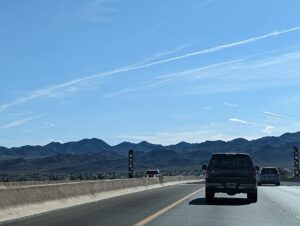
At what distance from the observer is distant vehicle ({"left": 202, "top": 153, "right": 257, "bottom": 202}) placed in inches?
1051

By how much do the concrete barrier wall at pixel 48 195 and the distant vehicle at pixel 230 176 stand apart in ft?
16.7


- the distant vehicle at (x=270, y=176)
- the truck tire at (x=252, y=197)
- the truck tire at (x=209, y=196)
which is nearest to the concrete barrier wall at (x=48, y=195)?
the truck tire at (x=209, y=196)

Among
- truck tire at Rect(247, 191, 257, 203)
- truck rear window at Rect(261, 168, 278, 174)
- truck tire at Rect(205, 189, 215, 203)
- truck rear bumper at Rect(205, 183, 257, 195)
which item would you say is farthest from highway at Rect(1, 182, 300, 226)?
truck rear window at Rect(261, 168, 278, 174)

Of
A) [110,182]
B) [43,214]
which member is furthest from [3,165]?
[43,214]

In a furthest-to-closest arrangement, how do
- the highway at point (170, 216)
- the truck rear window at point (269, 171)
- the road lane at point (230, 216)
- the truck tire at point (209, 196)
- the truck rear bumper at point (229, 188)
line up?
the truck rear window at point (269, 171) < the truck tire at point (209, 196) < the truck rear bumper at point (229, 188) < the road lane at point (230, 216) < the highway at point (170, 216)

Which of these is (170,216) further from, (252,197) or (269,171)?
(269,171)

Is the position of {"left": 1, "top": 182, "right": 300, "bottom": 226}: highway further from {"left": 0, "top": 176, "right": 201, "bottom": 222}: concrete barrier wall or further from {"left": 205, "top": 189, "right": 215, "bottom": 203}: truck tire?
{"left": 205, "top": 189, "right": 215, "bottom": 203}: truck tire

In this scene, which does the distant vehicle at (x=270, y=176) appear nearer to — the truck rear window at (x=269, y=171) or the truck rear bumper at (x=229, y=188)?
the truck rear window at (x=269, y=171)

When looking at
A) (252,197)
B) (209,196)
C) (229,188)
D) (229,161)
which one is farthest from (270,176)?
(229,188)

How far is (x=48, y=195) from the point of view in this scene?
2055 cm

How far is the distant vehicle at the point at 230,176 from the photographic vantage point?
87.6 feet

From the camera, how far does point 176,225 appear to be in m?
16.4

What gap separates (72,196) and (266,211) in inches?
284

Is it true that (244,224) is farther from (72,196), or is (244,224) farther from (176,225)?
(72,196)
